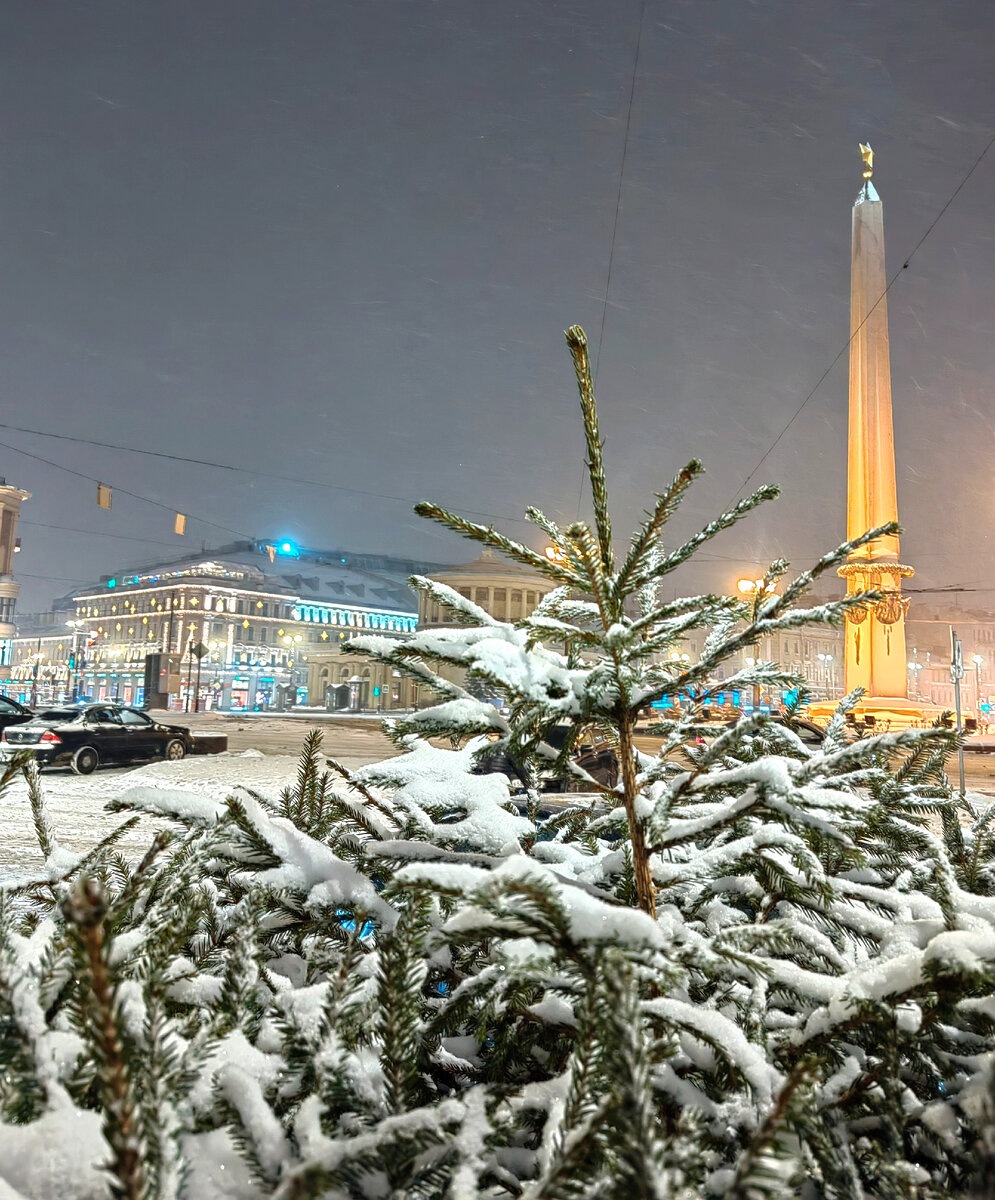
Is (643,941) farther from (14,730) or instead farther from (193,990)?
(14,730)

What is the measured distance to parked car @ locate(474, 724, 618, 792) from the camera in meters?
1.43

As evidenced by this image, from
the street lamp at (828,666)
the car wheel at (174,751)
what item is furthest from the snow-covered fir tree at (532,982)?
the street lamp at (828,666)

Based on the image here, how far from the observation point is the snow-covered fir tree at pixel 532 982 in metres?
0.69

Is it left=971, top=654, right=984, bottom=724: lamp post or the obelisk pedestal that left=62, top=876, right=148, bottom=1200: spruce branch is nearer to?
the obelisk pedestal

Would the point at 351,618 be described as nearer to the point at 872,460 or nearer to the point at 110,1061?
the point at 872,460

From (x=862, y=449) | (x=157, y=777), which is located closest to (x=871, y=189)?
(x=862, y=449)

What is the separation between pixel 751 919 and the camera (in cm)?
155

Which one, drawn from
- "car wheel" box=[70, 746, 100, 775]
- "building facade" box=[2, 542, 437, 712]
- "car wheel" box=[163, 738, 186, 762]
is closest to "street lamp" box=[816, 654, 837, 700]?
"building facade" box=[2, 542, 437, 712]

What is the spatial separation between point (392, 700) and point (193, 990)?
3174 inches

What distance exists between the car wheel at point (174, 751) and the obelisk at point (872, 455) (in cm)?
1869

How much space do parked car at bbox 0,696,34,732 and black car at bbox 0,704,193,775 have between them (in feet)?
3.36

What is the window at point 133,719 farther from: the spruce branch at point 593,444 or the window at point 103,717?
the spruce branch at point 593,444

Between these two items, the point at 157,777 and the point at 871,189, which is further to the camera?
the point at 871,189

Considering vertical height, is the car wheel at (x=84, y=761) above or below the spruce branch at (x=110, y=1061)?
below
